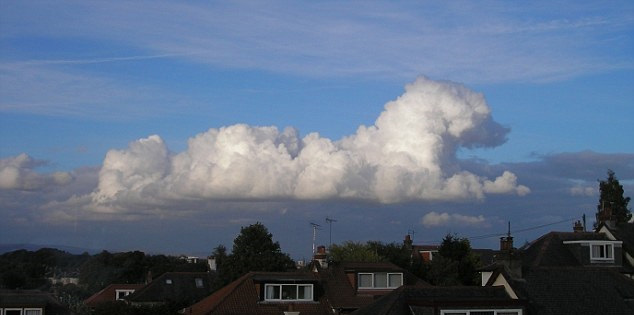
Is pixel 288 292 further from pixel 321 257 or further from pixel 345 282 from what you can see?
pixel 321 257

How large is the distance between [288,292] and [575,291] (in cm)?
1926

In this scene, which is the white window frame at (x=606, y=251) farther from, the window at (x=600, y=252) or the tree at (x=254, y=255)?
the tree at (x=254, y=255)

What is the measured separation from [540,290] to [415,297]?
664 centimetres

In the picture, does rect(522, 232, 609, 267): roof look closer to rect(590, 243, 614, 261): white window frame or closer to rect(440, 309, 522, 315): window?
rect(590, 243, 614, 261): white window frame

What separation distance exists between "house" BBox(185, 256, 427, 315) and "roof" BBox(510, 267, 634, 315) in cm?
1478

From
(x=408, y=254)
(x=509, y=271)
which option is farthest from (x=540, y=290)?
(x=408, y=254)

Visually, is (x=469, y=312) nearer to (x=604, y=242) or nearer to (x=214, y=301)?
(x=214, y=301)

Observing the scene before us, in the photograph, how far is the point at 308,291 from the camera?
186 ft

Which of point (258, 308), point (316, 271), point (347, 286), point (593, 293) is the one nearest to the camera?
point (593, 293)

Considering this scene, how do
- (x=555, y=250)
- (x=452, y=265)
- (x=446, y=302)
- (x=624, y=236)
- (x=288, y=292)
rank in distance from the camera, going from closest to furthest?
(x=446, y=302) < (x=288, y=292) < (x=555, y=250) < (x=624, y=236) < (x=452, y=265)

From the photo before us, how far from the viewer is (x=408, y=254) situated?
8825 centimetres

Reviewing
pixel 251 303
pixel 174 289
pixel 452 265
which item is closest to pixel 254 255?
pixel 174 289

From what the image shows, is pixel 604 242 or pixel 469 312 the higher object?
pixel 604 242

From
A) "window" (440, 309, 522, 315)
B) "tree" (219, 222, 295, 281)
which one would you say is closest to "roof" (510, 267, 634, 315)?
"window" (440, 309, 522, 315)
